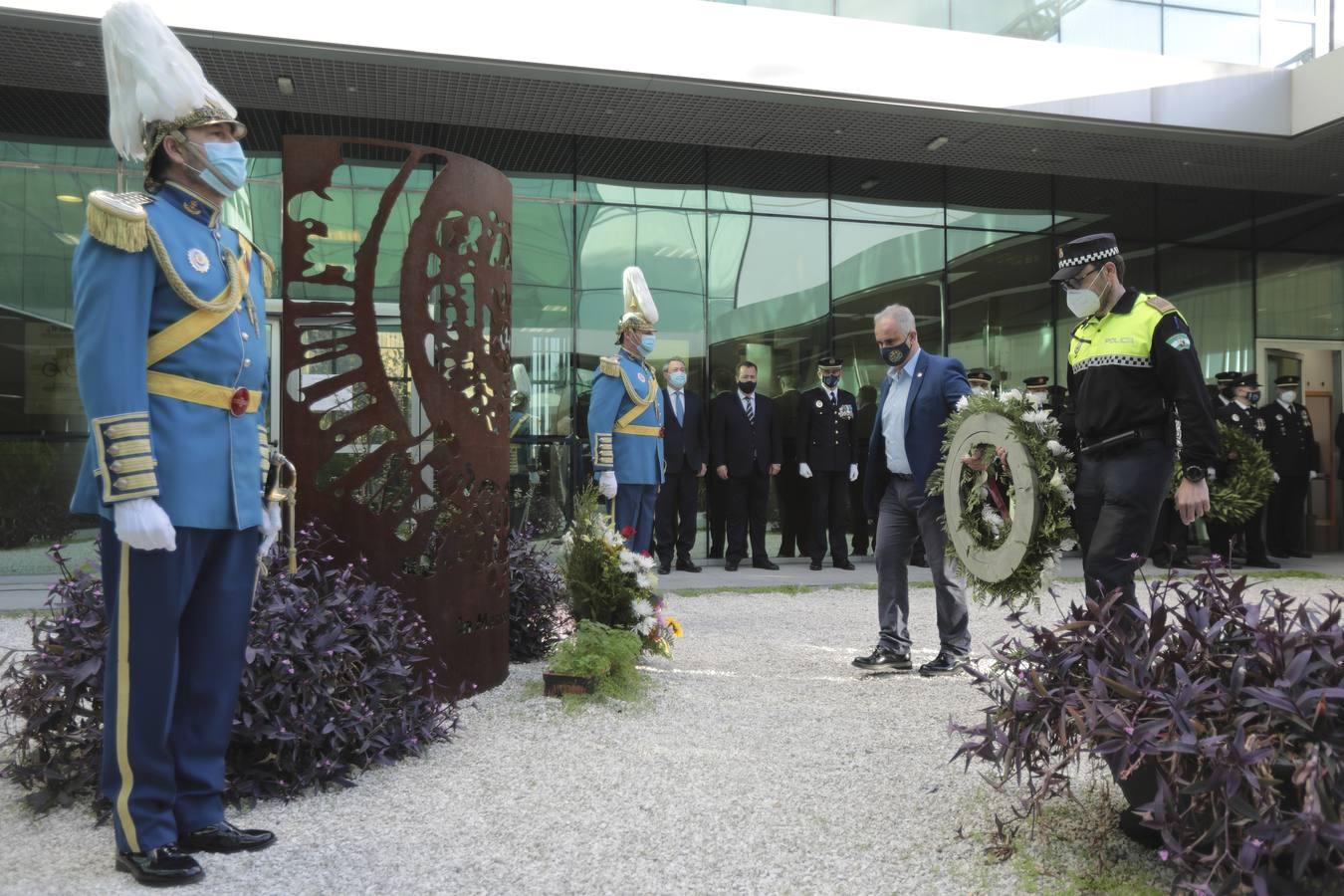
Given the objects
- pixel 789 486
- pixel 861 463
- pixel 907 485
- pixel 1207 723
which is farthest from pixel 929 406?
pixel 861 463

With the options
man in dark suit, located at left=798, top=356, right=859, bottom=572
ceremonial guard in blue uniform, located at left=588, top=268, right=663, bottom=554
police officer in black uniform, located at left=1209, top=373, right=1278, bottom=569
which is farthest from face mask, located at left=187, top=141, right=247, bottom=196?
police officer in black uniform, located at left=1209, top=373, right=1278, bottom=569

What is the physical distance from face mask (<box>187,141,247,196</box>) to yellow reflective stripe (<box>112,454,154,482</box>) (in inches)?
33.6

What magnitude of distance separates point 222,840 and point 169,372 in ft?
4.44

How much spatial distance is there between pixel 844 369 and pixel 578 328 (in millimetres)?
3345

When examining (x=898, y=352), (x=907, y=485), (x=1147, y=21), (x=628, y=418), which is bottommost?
(x=907, y=485)

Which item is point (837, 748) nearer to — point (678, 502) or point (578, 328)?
point (678, 502)

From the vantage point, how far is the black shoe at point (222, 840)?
3.08 meters

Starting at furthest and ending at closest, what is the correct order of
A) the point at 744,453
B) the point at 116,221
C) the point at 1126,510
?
the point at 744,453 < the point at 1126,510 < the point at 116,221

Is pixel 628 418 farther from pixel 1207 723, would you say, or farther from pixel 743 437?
pixel 743 437

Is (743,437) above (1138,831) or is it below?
above

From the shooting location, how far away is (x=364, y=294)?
4762 mm

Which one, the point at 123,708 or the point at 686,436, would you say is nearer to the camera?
the point at 123,708

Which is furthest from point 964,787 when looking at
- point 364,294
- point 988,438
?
point 364,294

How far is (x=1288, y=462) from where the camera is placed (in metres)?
13.3
